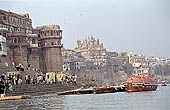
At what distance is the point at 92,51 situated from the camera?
140750mm

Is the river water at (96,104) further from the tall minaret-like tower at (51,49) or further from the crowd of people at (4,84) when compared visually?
the tall minaret-like tower at (51,49)

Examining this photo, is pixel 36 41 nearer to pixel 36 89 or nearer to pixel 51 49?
pixel 51 49

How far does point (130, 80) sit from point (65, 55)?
73651mm

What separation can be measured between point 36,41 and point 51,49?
297 centimetres

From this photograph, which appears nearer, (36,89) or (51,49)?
(36,89)

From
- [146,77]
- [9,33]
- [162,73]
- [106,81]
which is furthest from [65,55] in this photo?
[146,77]

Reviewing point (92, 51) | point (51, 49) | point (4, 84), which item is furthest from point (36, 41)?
point (92, 51)

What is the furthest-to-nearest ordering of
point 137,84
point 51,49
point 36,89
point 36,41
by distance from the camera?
point 36,41, point 51,49, point 137,84, point 36,89

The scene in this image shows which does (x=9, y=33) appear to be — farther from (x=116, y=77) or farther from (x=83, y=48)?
(x=83, y=48)

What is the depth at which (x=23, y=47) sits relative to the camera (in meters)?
63.8

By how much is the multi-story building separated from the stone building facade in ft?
200

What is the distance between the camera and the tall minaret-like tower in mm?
71188

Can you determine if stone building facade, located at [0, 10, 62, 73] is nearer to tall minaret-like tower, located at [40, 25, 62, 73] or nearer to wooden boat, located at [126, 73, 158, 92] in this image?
tall minaret-like tower, located at [40, 25, 62, 73]

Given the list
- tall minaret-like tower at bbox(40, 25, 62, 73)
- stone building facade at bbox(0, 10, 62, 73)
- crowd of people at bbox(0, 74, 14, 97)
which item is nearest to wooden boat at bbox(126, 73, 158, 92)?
crowd of people at bbox(0, 74, 14, 97)
